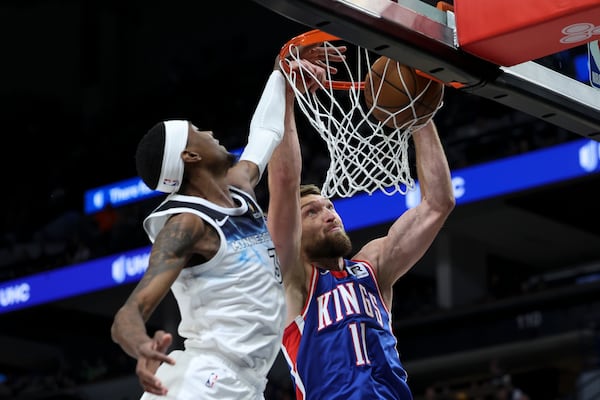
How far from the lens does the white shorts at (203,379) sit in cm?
332

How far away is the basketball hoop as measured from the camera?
4383 mm

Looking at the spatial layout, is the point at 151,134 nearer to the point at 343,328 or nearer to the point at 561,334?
the point at 343,328

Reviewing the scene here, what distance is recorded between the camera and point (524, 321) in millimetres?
12203

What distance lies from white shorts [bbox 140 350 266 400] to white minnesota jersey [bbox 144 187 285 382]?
1.4 inches

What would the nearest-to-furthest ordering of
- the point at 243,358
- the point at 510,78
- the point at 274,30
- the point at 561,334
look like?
the point at 243,358 → the point at 510,78 → the point at 561,334 → the point at 274,30

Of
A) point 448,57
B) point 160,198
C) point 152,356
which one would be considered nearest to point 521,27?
point 448,57

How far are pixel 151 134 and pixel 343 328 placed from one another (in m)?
1.29

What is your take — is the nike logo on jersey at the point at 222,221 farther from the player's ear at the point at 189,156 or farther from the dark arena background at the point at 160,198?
the dark arena background at the point at 160,198

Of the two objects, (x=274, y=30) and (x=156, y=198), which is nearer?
(x=156, y=198)

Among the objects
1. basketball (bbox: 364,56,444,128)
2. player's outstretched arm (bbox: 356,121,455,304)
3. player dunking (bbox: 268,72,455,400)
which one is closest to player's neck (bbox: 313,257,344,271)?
player dunking (bbox: 268,72,455,400)

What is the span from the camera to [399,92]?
14.3 feet

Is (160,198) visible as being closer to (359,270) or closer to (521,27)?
(359,270)

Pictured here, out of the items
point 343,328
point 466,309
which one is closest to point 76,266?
point 466,309

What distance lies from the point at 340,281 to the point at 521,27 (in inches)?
52.9
